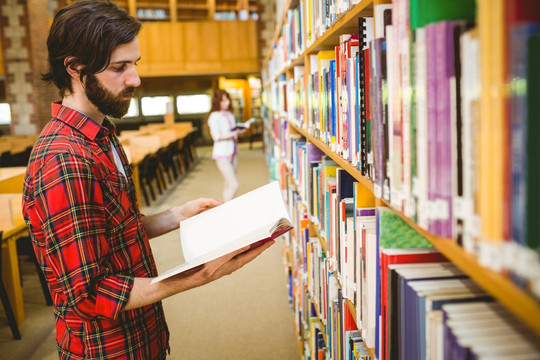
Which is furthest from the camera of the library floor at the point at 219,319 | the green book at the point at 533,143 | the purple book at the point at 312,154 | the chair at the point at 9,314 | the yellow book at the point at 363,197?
the chair at the point at 9,314

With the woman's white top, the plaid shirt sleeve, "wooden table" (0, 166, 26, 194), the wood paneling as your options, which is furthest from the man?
the wood paneling

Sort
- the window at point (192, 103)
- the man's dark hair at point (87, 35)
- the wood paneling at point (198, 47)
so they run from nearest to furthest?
the man's dark hair at point (87, 35), the wood paneling at point (198, 47), the window at point (192, 103)

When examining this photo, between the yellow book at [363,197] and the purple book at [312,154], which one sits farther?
the purple book at [312,154]

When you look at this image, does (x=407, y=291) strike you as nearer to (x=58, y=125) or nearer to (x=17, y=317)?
(x=58, y=125)

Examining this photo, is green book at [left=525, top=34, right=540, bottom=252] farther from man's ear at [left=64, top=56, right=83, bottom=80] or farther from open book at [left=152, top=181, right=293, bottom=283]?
man's ear at [left=64, top=56, right=83, bottom=80]

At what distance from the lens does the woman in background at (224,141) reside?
19.1ft

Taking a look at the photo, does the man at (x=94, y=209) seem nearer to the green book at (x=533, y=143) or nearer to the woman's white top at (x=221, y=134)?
the green book at (x=533, y=143)

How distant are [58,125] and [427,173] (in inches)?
39.9

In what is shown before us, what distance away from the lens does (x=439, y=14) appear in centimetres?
66

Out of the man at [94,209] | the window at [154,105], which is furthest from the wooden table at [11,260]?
the window at [154,105]

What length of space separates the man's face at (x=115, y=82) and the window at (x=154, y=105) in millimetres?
14211

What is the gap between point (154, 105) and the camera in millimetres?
15258

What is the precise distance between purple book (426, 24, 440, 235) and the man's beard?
99cm

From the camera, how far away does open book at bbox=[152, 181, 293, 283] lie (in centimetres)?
114
